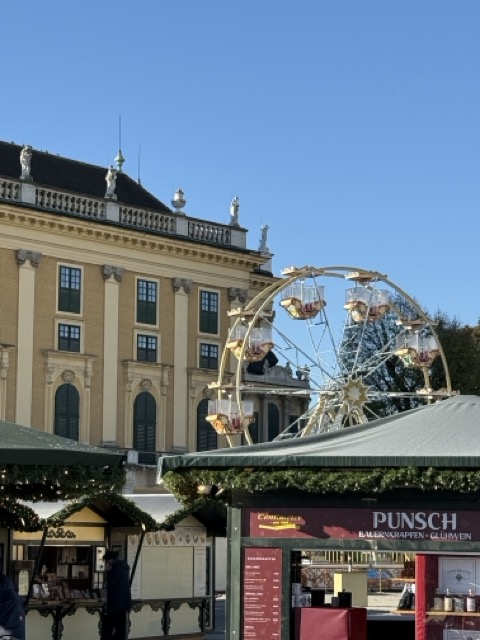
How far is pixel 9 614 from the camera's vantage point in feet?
47.1

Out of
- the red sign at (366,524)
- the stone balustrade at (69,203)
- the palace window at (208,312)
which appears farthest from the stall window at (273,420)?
the red sign at (366,524)

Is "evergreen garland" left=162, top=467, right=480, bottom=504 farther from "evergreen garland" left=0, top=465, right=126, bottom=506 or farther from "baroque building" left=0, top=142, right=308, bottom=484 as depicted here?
"baroque building" left=0, top=142, right=308, bottom=484

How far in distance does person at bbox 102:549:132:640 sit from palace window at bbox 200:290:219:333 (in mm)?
37292

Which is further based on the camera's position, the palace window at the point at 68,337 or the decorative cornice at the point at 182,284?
the decorative cornice at the point at 182,284

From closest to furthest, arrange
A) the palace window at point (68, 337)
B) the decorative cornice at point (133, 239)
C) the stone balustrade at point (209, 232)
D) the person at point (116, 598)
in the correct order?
the person at point (116, 598), the decorative cornice at point (133, 239), the palace window at point (68, 337), the stone balustrade at point (209, 232)

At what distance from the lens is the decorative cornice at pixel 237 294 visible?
60938 mm

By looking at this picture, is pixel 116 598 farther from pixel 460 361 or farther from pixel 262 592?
pixel 460 361

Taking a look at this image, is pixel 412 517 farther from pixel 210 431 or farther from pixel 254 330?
pixel 210 431

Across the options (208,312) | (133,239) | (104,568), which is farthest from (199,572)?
(208,312)

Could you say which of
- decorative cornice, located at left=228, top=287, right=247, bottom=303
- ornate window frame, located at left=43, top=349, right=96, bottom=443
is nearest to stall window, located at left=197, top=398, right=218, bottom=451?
decorative cornice, located at left=228, top=287, right=247, bottom=303

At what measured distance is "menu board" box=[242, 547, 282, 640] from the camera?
15266mm

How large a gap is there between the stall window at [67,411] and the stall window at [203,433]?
6135 mm

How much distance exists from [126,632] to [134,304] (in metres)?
35.2

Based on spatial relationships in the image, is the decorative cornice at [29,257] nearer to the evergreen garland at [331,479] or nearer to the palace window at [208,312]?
the palace window at [208,312]
